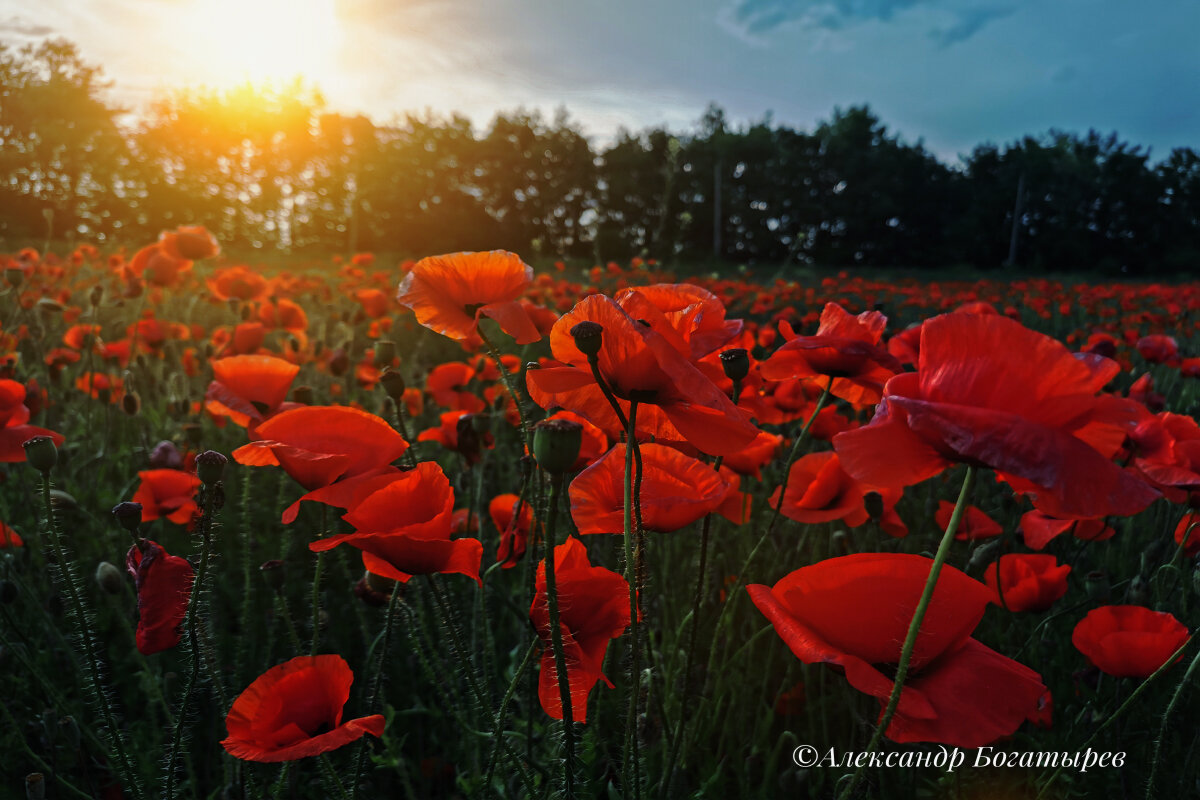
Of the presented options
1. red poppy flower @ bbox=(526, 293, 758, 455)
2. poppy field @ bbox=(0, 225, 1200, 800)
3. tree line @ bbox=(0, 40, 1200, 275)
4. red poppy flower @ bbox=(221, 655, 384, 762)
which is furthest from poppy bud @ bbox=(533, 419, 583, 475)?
tree line @ bbox=(0, 40, 1200, 275)

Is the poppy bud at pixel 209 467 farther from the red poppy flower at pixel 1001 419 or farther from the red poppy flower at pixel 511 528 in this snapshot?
the red poppy flower at pixel 1001 419

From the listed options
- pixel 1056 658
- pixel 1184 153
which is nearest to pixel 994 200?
pixel 1184 153

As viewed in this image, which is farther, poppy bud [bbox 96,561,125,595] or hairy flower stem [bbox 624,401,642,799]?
poppy bud [bbox 96,561,125,595]

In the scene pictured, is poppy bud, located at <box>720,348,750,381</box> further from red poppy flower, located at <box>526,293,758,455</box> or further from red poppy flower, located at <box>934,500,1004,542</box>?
red poppy flower, located at <box>934,500,1004,542</box>

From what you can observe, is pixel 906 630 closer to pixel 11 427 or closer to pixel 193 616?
pixel 193 616

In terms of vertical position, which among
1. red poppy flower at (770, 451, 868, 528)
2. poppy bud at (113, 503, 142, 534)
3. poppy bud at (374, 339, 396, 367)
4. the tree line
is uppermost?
the tree line

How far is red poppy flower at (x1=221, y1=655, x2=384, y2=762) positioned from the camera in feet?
2.82

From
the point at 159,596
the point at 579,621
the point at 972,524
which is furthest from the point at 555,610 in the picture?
A: the point at 972,524

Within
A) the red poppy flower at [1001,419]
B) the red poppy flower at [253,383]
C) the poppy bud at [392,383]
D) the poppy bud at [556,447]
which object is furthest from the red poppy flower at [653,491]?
the red poppy flower at [253,383]

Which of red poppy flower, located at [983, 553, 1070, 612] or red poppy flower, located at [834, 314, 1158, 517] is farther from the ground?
red poppy flower, located at [834, 314, 1158, 517]

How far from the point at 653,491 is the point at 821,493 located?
0.67 meters

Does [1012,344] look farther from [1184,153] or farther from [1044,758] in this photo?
[1184,153]

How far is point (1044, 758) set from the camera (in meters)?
1.44

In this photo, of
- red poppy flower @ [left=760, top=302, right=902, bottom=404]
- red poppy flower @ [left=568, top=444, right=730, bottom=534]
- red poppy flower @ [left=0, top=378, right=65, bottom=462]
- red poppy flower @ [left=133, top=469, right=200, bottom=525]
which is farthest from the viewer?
red poppy flower @ [left=133, top=469, right=200, bottom=525]
